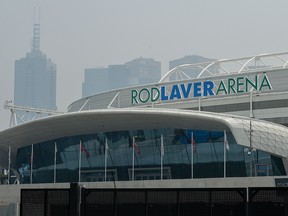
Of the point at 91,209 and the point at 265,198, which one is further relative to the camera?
the point at 91,209

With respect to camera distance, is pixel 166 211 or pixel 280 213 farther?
pixel 166 211

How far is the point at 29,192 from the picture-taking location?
26.4 m

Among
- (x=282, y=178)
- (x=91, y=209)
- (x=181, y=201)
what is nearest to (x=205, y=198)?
(x=181, y=201)

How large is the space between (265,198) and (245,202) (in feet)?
2.00

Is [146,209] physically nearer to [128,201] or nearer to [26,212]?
[128,201]

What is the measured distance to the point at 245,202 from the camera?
76.5 feet

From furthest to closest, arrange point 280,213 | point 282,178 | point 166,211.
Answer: point 282,178 < point 166,211 < point 280,213

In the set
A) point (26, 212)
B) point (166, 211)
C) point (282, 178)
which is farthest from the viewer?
point (282, 178)

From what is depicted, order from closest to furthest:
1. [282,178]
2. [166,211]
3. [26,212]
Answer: [166,211]
[26,212]
[282,178]

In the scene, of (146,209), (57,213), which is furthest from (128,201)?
(57,213)

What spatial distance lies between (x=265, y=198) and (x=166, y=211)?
11.1 ft

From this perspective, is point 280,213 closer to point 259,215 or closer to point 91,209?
point 259,215

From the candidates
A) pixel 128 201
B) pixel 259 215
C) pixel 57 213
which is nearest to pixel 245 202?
pixel 259 215

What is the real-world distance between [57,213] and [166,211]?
386cm
